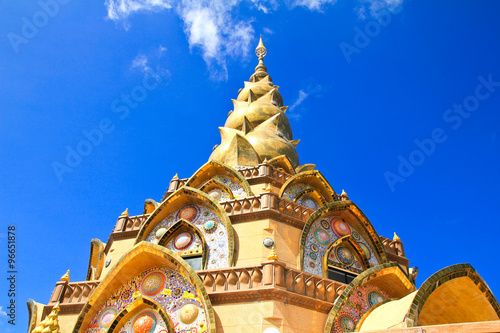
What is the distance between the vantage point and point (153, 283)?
13.1m

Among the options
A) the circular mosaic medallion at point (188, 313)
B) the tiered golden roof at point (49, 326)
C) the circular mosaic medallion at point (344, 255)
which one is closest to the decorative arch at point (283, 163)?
the circular mosaic medallion at point (344, 255)

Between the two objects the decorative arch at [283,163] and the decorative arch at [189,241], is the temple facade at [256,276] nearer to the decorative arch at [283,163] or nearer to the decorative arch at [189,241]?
the decorative arch at [189,241]

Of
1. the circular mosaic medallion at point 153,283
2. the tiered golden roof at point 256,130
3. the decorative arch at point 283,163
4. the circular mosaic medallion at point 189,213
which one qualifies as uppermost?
the tiered golden roof at point 256,130

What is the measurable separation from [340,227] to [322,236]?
1055mm

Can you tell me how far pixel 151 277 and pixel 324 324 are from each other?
225 inches

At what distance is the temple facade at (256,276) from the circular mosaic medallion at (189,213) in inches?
1.8

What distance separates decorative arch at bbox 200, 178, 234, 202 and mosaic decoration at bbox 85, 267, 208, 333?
5.79 meters

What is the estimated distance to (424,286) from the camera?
36.0 feet

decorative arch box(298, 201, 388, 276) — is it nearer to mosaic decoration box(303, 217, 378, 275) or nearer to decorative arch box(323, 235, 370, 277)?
mosaic decoration box(303, 217, 378, 275)

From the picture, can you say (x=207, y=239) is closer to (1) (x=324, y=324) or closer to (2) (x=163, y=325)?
(2) (x=163, y=325)

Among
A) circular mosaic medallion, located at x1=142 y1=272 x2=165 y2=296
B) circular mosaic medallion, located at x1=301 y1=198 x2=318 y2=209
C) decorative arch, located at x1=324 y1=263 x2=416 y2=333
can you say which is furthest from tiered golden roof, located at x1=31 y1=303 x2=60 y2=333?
circular mosaic medallion, located at x1=301 y1=198 x2=318 y2=209

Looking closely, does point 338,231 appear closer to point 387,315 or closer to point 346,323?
point 346,323

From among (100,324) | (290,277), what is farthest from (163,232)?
(290,277)

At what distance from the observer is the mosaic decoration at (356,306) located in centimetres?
1234
